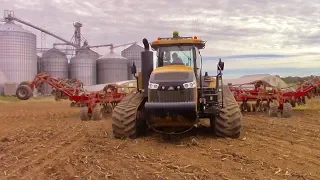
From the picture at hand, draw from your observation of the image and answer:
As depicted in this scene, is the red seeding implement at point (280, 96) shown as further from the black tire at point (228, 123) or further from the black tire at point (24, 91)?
the black tire at point (24, 91)

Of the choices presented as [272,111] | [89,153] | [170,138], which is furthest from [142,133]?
[272,111]

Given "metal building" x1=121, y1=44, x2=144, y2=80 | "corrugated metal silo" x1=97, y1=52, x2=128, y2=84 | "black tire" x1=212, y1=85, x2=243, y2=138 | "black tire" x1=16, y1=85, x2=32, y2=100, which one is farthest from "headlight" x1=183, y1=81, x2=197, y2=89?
"metal building" x1=121, y1=44, x2=144, y2=80

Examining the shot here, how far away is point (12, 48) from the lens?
126 ft

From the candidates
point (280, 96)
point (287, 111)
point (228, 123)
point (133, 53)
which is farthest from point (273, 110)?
point (133, 53)

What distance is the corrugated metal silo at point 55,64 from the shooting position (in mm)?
42125

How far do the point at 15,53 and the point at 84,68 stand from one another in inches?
287

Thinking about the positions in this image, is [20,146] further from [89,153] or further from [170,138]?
[170,138]

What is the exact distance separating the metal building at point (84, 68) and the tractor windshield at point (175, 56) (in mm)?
33243

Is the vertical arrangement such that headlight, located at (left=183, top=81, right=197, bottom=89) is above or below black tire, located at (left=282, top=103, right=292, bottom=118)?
above

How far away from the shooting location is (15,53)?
38406 millimetres

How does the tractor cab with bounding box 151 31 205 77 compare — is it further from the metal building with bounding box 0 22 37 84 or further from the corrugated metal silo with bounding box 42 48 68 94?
the corrugated metal silo with bounding box 42 48 68 94

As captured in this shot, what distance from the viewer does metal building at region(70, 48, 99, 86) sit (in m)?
42.6

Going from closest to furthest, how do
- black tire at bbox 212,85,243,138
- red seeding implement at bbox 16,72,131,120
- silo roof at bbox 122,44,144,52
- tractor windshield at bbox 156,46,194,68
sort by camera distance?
black tire at bbox 212,85,243,138, tractor windshield at bbox 156,46,194,68, red seeding implement at bbox 16,72,131,120, silo roof at bbox 122,44,144,52

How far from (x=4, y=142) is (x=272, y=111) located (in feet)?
31.4
